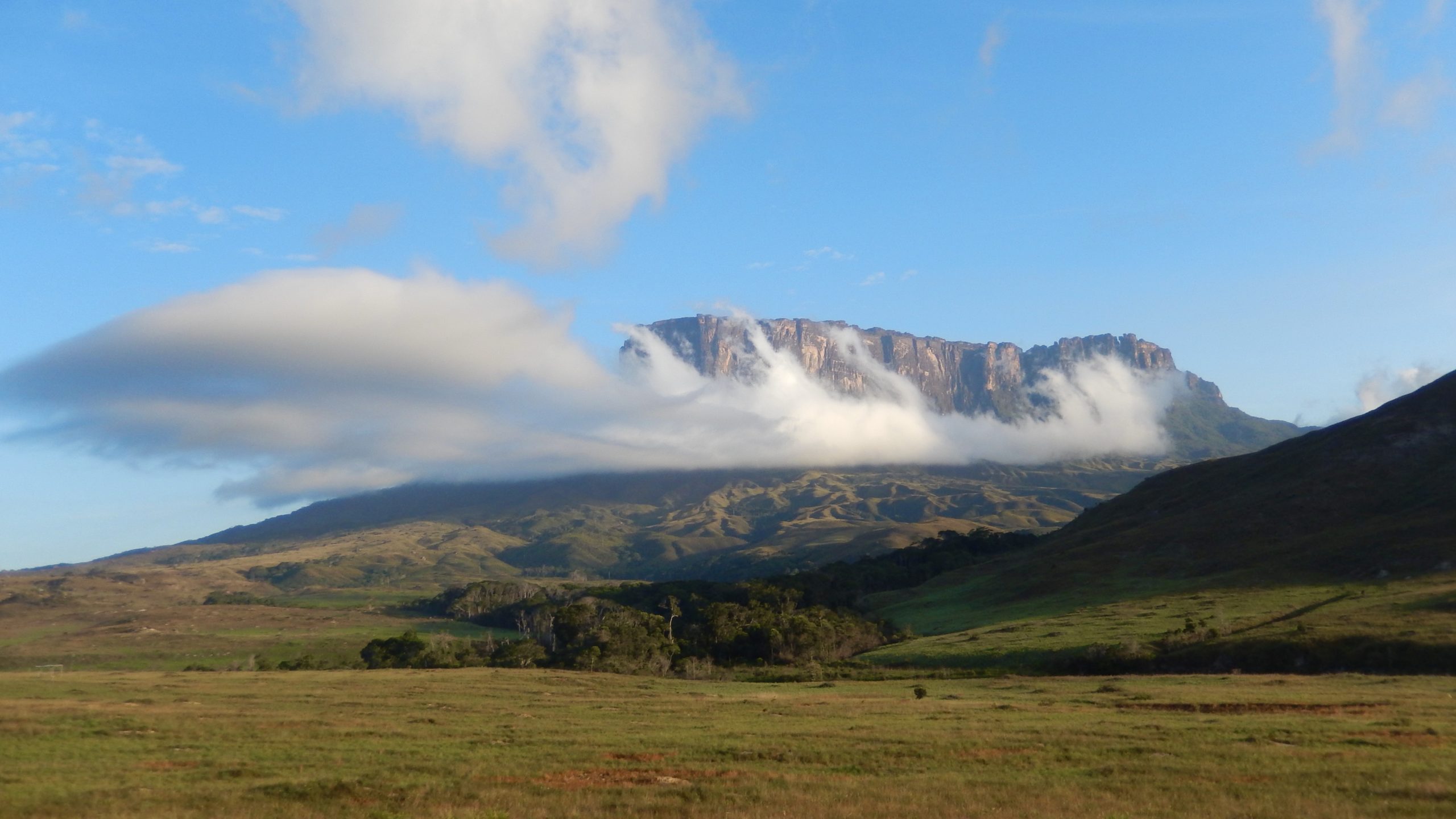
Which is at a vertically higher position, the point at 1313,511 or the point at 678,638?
the point at 1313,511

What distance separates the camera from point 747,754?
34719 mm

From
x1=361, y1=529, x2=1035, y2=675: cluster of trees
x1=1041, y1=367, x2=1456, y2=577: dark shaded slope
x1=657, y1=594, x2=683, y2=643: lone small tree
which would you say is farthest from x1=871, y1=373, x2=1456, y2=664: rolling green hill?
x1=657, y1=594, x2=683, y2=643: lone small tree

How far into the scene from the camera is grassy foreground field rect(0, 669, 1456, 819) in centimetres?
2495

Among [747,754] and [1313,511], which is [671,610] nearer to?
[1313,511]

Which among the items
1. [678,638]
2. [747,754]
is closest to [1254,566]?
[678,638]

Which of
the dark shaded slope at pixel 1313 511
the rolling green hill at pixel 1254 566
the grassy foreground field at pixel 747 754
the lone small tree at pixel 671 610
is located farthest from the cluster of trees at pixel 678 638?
the grassy foreground field at pixel 747 754

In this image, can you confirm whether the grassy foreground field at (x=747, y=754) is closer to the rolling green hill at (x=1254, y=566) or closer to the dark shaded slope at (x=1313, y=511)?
the rolling green hill at (x=1254, y=566)

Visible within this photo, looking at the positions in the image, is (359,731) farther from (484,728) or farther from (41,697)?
(41,697)

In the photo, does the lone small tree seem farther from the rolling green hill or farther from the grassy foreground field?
the grassy foreground field

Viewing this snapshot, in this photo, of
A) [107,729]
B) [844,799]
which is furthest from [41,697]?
[844,799]

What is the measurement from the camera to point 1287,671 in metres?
73.9

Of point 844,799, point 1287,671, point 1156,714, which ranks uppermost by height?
point 844,799

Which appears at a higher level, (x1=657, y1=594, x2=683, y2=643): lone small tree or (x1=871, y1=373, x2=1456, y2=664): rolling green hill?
(x1=871, y1=373, x2=1456, y2=664): rolling green hill

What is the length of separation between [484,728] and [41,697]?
33.7m
